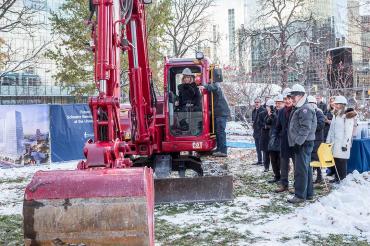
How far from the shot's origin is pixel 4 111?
13.3 m

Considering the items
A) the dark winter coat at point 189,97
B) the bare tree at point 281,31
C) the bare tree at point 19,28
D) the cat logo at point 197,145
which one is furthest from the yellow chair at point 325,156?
the bare tree at point 281,31

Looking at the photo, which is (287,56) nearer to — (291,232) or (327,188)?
(327,188)

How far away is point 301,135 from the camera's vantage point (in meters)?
7.93

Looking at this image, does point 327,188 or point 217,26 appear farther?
point 217,26

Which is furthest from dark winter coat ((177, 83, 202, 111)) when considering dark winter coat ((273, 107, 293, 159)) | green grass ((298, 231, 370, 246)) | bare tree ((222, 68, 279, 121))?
bare tree ((222, 68, 279, 121))

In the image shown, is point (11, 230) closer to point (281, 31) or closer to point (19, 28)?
point (19, 28)

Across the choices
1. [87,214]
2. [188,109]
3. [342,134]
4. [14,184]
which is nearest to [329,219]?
[342,134]

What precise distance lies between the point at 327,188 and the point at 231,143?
380 inches

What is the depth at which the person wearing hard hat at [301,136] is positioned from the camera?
26.0 ft

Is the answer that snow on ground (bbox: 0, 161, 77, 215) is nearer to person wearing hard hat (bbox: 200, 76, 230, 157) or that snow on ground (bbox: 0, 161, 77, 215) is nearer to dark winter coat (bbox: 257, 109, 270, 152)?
person wearing hard hat (bbox: 200, 76, 230, 157)

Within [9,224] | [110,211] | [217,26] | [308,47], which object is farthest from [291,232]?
[217,26]

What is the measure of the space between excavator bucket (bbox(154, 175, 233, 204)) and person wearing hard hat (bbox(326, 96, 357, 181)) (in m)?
2.76

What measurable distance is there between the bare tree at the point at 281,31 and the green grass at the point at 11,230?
17.0 metres

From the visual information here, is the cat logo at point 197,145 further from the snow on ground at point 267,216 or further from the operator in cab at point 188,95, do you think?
the snow on ground at point 267,216
